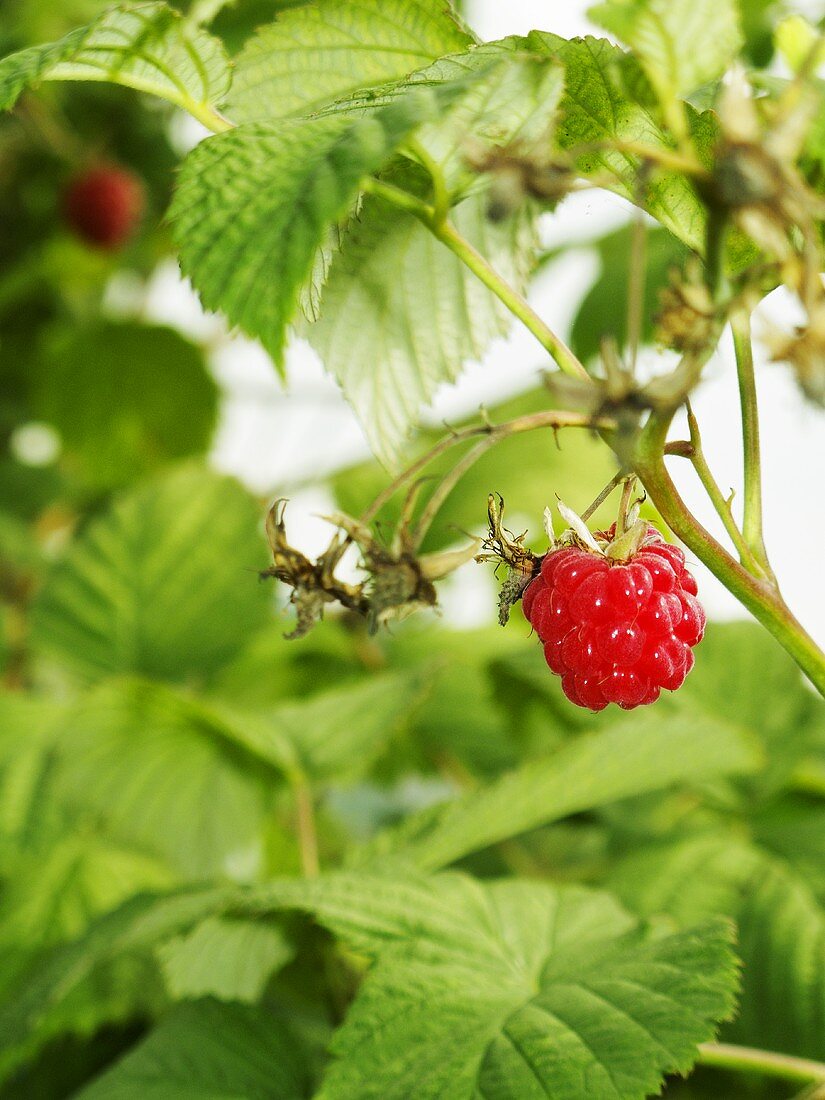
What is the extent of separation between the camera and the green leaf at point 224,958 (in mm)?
578

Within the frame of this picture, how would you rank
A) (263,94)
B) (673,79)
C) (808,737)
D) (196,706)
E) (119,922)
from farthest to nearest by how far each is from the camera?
(808,737)
(196,706)
(119,922)
(263,94)
(673,79)

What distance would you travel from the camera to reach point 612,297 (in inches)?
35.8

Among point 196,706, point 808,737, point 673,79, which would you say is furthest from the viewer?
point 808,737

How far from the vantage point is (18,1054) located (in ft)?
1.82

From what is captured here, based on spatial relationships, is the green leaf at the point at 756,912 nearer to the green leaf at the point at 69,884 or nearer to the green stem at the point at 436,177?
the green leaf at the point at 69,884

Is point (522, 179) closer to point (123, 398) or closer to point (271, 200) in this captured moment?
point (271, 200)

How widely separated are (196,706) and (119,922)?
0.14 metres

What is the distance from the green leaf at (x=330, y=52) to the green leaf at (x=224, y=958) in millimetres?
385

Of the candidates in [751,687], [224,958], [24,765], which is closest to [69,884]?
[24,765]

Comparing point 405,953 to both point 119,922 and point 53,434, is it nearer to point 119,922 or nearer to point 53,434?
point 119,922

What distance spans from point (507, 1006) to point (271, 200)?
0.29m

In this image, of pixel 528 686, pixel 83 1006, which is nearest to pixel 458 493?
pixel 528 686

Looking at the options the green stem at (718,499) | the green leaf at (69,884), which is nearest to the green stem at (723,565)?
the green stem at (718,499)

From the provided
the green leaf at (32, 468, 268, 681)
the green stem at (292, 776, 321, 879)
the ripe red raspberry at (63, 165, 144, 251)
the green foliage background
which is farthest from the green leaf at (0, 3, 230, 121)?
the ripe red raspberry at (63, 165, 144, 251)
